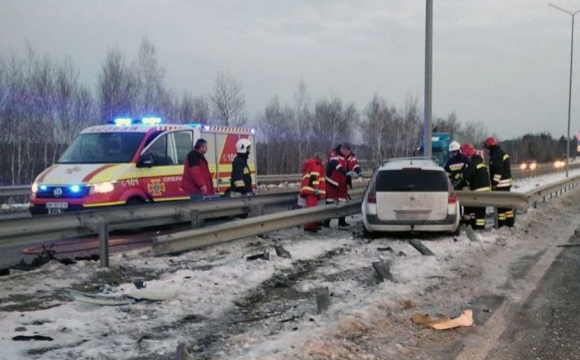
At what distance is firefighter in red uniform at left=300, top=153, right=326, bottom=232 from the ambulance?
2525mm

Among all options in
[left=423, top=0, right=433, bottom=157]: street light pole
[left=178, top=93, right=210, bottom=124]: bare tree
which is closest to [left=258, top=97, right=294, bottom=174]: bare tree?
[left=178, top=93, right=210, bottom=124]: bare tree

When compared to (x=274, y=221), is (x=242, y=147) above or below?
above

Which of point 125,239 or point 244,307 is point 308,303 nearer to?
point 244,307

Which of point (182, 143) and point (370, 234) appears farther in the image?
point (182, 143)

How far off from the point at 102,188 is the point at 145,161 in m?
1.11

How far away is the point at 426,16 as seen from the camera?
14.3 metres

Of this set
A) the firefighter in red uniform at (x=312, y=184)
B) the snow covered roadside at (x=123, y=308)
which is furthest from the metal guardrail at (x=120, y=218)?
the firefighter in red uniform at (x=312, y=184)

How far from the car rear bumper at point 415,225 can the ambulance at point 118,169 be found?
397cm

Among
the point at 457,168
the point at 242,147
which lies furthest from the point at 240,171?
the point at 457,168

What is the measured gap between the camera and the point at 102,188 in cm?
963

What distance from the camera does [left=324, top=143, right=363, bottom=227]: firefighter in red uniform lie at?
1260 centimetres

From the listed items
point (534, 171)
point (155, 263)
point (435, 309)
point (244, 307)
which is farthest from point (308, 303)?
point (534, 171)

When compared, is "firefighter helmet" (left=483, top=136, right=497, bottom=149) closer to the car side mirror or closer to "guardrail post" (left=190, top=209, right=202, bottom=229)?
"guardrail post" (left=190, top=209, right=202, bottom=229)

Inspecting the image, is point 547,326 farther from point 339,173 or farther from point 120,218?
point 339,173
